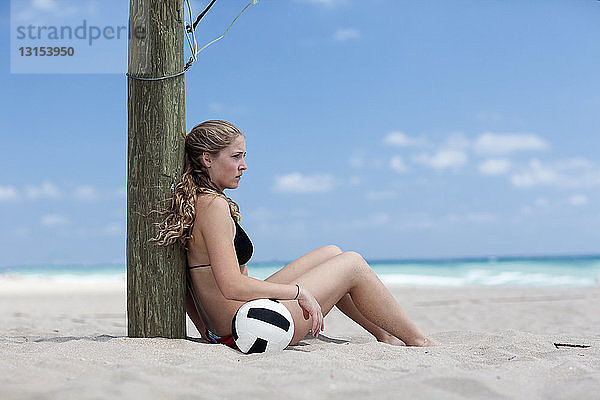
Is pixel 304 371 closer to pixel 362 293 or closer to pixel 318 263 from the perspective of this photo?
pixel 362 293

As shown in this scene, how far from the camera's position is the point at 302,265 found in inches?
135

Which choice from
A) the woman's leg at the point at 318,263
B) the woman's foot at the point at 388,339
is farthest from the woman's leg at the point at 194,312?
the woman's foot at the point at 388,339

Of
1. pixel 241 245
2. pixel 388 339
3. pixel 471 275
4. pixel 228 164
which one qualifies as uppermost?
pixel 228 164

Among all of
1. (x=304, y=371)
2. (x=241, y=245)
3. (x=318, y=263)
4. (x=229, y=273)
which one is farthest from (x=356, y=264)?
Result: (x=304, y=371)

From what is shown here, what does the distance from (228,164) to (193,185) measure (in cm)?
20

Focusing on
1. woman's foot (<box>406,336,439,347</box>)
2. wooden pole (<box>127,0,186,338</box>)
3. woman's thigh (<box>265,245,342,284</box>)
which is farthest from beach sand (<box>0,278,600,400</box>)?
woman's thigh (<box>265,245,342,284</box>)

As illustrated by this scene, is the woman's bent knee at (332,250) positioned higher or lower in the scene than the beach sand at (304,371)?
higher

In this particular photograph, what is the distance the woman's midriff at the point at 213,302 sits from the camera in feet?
9.72

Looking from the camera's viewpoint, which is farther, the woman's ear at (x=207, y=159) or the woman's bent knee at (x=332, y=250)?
the woman's bent knee at (x=332, y=250)

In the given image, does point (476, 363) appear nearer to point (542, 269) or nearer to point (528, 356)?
point (528, 356)

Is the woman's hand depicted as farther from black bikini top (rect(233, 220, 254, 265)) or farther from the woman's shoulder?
the woman's shoulder

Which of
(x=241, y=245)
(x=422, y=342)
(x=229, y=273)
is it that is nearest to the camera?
(x=229, y=273)

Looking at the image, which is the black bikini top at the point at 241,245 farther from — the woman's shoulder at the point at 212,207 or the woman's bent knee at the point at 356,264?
the woman's bent knee at the point at 356,264

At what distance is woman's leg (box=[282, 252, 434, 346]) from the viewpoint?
10.2 ft
